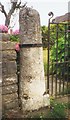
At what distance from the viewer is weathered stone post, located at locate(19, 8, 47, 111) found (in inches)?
173

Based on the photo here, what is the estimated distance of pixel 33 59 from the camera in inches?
174

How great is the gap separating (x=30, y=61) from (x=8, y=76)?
1.34ft

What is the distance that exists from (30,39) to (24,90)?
786mm

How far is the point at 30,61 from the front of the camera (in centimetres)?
441

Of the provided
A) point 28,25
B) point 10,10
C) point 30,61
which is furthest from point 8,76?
point 10,10

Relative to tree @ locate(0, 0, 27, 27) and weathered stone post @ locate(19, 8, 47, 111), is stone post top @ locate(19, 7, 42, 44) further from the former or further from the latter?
tree @ locate(0, 0, 27, 27)

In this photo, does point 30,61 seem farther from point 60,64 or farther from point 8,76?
point 60,64

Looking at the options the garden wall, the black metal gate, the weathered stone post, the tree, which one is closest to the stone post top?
the weathered stone post

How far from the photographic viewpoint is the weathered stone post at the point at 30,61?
173 inches

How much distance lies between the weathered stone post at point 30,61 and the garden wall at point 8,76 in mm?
137

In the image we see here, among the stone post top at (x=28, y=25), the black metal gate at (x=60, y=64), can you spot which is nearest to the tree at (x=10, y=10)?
the black metal gate at (x=60, y=64)

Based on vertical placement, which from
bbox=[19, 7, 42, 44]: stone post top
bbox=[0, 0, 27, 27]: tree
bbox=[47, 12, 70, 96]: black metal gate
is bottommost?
bbox=[47, 12, 70, 96]: black metal gate

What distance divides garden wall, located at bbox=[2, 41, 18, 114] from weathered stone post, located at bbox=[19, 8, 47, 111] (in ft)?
0.45

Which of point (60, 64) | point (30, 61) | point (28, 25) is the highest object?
point (28, 25)
